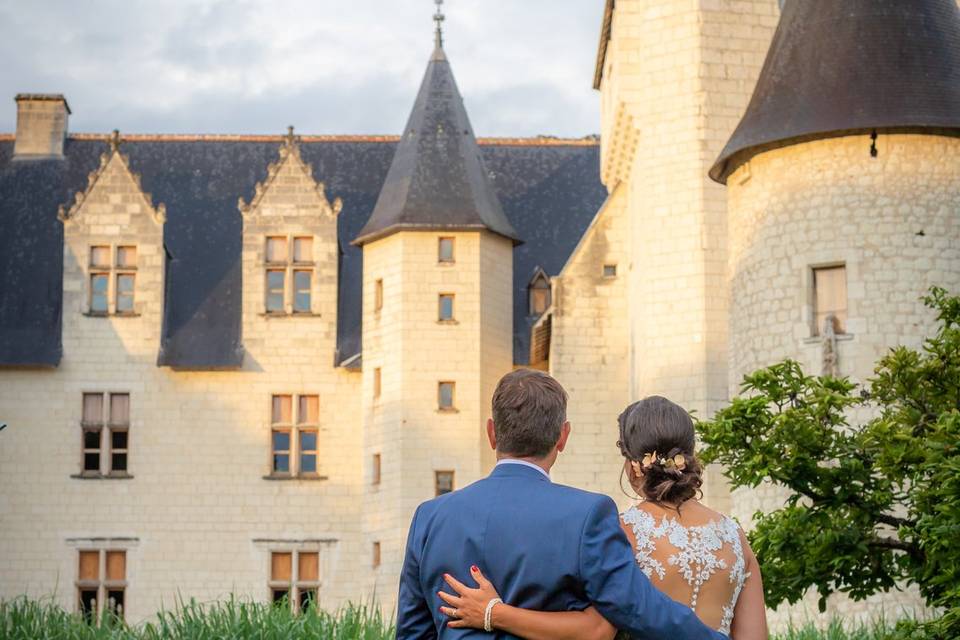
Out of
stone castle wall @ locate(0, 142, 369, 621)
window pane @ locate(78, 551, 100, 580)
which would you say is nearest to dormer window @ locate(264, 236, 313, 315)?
stone castle wall @ locate(0, 142, 369, 621)

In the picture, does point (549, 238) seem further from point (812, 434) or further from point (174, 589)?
point (812, 434)

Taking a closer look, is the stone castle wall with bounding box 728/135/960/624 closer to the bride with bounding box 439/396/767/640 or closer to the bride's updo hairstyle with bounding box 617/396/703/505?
the bride with bounding box 439/396/767/640

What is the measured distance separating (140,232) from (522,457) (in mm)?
24166

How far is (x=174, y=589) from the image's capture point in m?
26.3

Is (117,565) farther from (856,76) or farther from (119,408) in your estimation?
(856,76)

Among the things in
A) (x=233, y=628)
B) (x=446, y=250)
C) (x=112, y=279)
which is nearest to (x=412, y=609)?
(x=233, y=628)

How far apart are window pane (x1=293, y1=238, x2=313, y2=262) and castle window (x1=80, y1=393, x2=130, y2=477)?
3492mm

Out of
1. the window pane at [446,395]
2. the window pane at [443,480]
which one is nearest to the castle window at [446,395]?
the window pane at [446,395]

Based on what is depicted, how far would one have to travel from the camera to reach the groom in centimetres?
386

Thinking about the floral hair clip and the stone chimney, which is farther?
the stone chimney

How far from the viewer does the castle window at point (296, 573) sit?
1045 inches

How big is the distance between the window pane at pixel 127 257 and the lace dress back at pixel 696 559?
78.4 ft

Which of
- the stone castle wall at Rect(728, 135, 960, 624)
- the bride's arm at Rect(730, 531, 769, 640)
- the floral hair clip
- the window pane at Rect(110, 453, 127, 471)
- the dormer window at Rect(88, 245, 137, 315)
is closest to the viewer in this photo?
the floral hair clip

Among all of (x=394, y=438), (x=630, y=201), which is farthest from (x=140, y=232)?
(x=630, y=201)
